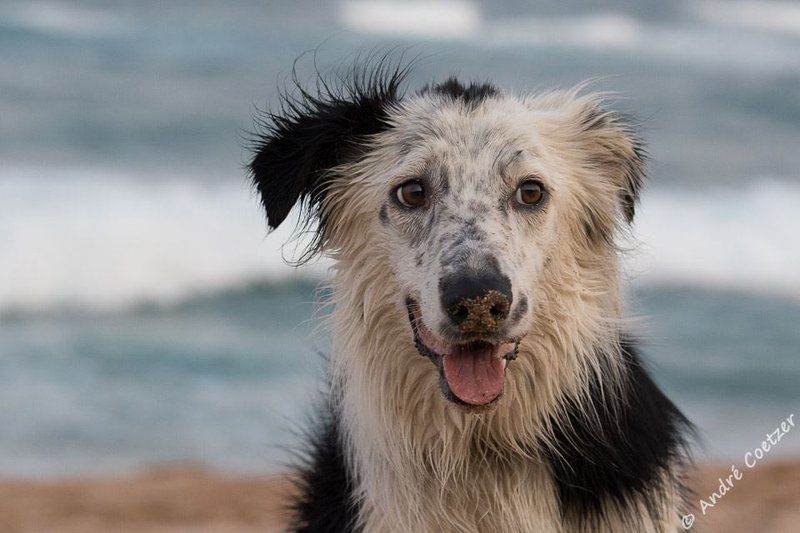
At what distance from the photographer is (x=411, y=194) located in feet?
12.4

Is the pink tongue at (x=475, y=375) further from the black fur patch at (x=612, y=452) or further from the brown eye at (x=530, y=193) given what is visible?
the brown eye at (x=530, y=193)

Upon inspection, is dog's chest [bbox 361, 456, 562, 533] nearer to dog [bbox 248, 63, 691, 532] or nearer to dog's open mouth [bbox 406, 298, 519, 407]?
dog [bbox 248, 63, 691, 532]

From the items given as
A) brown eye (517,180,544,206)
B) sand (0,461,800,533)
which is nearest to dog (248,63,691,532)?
brown eye (517,180,544,206)

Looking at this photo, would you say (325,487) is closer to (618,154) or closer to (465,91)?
(465,91)

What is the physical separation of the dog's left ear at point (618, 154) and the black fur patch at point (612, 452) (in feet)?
2.00

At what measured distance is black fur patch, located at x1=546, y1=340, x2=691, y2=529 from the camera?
3664mm

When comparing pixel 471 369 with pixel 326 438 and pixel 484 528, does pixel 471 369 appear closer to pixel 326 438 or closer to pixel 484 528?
pixel 484 528

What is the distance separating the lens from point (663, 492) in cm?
376

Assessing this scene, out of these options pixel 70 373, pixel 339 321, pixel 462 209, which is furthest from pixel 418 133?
pixel 70 373

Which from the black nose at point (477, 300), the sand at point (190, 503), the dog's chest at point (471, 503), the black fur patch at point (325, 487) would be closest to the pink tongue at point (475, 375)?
the black nose at point (477, 300)

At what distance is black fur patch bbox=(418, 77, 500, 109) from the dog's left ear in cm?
37

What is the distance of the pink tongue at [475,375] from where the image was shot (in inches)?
137

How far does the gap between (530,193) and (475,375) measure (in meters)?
0.66

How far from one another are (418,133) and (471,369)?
93 centimetres
